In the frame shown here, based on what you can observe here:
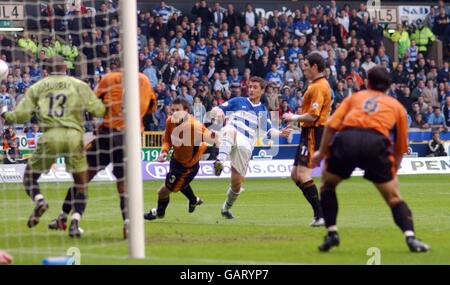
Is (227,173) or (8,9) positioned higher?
(8,9)

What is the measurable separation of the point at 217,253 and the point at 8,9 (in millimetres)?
17924

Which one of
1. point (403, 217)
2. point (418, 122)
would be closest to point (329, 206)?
point (403, 217)

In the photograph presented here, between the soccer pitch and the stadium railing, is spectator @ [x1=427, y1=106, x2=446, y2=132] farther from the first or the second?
the soccer pitch

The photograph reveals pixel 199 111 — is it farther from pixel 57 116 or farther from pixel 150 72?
pixel 57 116

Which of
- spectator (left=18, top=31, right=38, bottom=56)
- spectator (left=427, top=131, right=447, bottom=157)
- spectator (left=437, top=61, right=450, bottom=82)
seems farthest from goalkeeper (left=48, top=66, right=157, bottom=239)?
spectator (left=437, top=61, right=450, bottom=82)

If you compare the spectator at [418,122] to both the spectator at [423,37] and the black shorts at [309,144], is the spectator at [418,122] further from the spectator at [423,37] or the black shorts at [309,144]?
the black shorts at [309,144]

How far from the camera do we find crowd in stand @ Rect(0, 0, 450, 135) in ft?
109

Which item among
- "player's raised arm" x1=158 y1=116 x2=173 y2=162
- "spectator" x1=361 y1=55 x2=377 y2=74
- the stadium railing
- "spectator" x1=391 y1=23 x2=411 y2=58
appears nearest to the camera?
"player's raised arm" x1=158 y1=116 x2=173 y2=162

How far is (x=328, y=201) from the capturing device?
11836 millimetres

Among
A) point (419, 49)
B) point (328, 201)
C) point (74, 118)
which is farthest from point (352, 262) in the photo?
point (419, 49)

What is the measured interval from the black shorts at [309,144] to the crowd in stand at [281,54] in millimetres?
15398

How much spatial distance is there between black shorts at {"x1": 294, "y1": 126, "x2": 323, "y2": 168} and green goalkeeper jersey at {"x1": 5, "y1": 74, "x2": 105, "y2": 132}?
11.6 feet
